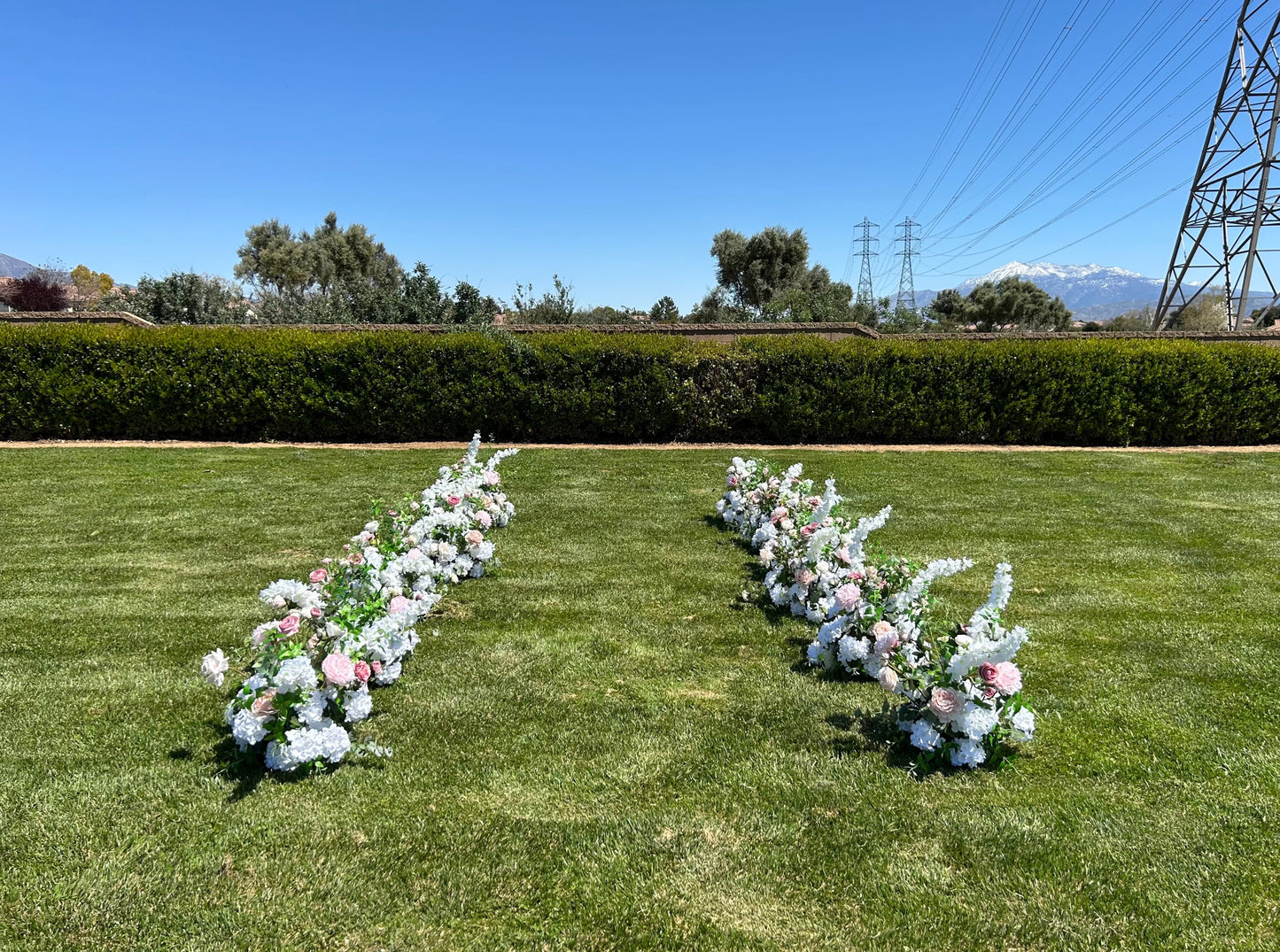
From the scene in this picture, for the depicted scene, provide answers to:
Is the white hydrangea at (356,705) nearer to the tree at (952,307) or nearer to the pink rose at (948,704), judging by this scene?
the pink rose at (948,704)

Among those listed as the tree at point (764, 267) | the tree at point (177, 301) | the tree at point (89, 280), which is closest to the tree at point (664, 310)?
the tree at point (764, 267)

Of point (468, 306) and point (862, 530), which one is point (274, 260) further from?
point (862, 530)

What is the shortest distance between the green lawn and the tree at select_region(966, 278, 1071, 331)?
5107cm

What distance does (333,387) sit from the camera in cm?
1108

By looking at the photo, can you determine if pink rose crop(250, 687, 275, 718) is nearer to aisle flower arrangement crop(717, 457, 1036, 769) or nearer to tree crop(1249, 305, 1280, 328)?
aisle flower arrangement crop(717, 457, 1036, 769)

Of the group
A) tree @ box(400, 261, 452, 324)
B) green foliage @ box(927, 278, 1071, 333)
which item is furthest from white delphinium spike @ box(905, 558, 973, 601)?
green foliage @ box(927, 278, 1071, 333)

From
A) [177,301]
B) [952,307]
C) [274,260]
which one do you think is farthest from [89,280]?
[952,307]

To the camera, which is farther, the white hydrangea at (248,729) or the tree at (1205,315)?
the tree at (1205,315)

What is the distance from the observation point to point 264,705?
274 cm

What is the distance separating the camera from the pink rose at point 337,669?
9.02 feet

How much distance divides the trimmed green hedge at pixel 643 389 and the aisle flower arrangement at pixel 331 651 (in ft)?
22.6

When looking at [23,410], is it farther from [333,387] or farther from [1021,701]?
[1021,701]

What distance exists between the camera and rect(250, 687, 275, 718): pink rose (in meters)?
2.73

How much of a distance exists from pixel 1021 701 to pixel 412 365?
394 inches
